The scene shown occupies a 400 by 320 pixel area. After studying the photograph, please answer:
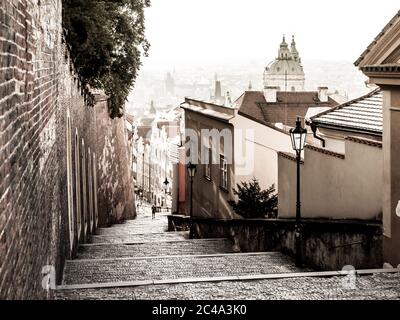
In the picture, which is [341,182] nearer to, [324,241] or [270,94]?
[324,241]

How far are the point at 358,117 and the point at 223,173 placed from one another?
306 inches

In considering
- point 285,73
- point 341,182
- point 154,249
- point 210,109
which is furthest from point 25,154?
point 285,73

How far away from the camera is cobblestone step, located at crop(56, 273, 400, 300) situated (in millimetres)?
7789

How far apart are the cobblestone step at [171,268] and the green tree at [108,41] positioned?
29.5ft

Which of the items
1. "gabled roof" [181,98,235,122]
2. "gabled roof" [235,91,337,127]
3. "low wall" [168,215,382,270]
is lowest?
"low wall" [168,215,382,270]

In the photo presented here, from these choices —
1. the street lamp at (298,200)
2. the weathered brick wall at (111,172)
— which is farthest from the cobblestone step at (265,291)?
the weathered brick wall at (111,172)

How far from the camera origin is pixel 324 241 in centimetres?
1119

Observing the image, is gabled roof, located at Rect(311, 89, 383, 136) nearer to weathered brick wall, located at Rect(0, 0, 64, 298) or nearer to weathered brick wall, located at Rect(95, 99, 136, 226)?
weathered brick wall, located at Rect(0, 0, 64, 298)

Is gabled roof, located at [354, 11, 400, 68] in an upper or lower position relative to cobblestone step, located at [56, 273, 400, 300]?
upper

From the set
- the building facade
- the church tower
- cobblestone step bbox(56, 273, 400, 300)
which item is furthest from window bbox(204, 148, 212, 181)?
the church tower

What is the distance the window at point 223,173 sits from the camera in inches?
896
